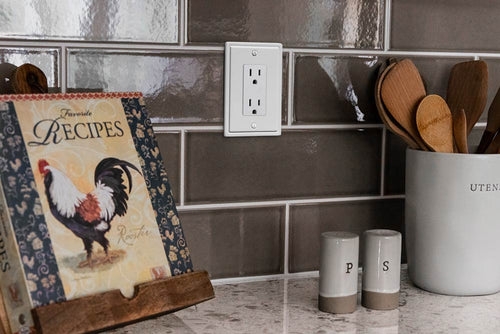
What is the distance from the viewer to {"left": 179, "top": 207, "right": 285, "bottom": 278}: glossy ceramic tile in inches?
44.0

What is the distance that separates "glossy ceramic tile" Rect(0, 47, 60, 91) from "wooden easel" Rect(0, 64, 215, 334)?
0.06 ft

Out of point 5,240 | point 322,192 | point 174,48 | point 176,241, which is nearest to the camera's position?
point 5,240

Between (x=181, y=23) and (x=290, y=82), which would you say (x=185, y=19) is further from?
(x=290, y=82)

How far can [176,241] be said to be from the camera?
938mm

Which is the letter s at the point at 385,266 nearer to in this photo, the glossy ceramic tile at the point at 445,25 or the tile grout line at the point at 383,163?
the tile grout line at the point at 383,163

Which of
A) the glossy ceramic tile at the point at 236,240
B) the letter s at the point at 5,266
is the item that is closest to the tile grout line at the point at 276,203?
the glossy ceramic tile at the point at 236,240

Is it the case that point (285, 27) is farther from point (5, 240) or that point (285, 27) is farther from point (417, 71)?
point (5, 240)

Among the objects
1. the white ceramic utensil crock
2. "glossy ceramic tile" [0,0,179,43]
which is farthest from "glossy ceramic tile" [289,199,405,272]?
"glossy ceramic tile" [0,0,179,43]

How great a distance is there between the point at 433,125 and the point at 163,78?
0.40m

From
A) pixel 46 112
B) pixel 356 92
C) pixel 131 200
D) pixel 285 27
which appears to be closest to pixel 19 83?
pixel 46 112

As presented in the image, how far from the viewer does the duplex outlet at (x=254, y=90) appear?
1.12m

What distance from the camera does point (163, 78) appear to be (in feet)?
3.50

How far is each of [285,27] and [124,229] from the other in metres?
0.42

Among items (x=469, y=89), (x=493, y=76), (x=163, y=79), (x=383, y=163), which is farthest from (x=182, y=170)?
(x=493, y=76)
